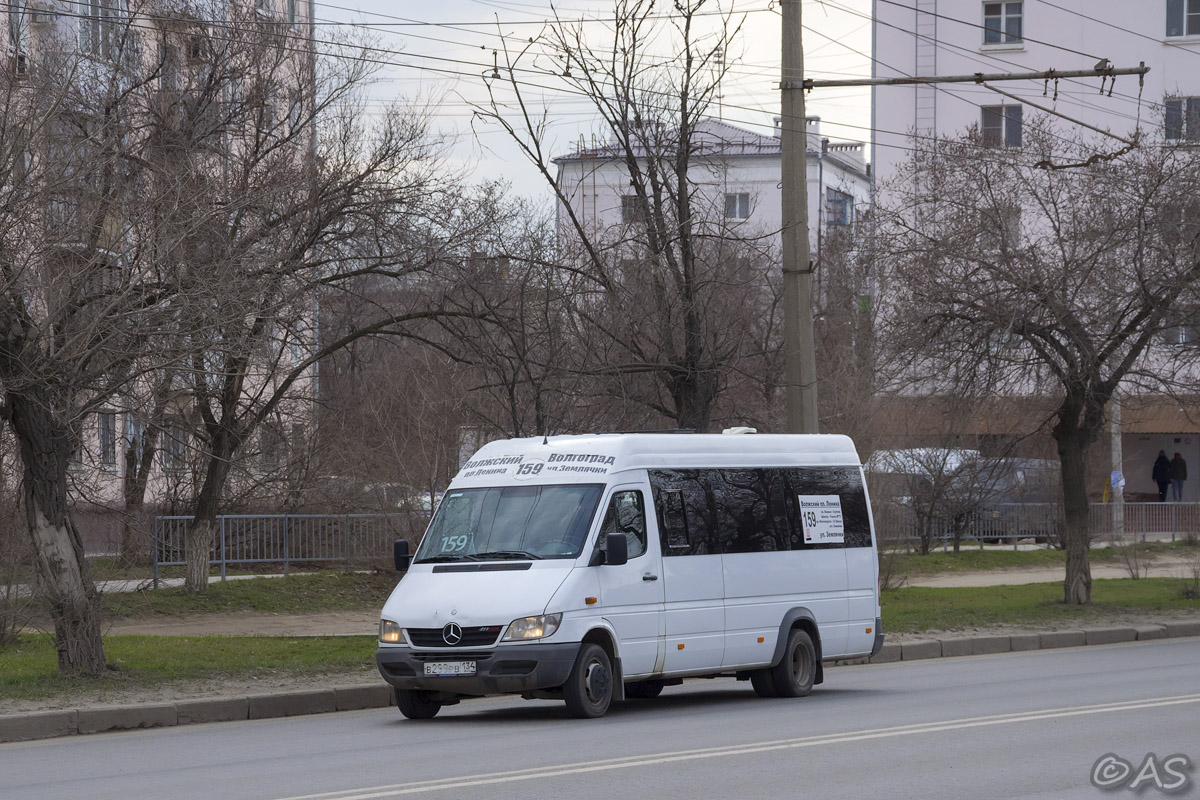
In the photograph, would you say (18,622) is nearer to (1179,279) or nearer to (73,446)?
(73,446)

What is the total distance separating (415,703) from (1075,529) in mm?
12949

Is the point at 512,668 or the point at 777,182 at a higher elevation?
the point at 777,182

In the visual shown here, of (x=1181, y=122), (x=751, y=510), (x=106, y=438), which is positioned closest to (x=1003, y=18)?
(x=1181, y=122)

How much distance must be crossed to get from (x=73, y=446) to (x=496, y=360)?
535 cm

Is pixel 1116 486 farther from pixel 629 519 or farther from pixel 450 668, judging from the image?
pixel 450 668

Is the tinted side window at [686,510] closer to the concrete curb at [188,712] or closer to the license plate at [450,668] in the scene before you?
the license plate at [450,668]

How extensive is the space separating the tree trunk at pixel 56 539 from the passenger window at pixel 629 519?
490cm

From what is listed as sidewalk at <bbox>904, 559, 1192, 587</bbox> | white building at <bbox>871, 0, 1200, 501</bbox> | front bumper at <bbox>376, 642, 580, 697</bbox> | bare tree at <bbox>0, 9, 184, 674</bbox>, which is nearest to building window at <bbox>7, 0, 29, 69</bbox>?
bare tree at <bbox>0, 9, 184, 674</bbox>

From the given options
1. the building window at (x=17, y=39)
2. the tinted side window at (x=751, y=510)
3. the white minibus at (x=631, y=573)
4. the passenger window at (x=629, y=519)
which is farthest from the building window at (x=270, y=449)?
the passenger window at (x=629, y=519)

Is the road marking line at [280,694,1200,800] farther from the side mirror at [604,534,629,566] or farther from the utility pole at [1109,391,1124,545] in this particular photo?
the utility pole at [1109,391,1124,545]

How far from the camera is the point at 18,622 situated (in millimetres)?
17234

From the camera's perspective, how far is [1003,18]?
175 feet

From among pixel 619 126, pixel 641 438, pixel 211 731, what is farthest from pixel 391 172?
pixel 211 731

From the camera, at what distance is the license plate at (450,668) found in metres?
12.0
